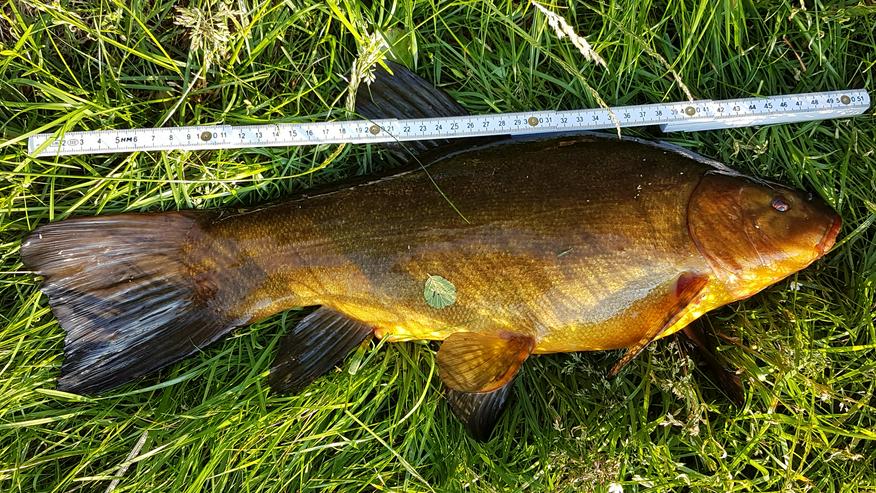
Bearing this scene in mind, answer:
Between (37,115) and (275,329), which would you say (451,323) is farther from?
(37,115)

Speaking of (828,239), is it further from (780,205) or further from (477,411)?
(477,411)

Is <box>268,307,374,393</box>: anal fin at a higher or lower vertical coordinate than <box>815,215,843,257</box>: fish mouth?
lower

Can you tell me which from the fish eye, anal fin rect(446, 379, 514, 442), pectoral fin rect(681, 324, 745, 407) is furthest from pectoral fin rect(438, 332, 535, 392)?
the fish eye

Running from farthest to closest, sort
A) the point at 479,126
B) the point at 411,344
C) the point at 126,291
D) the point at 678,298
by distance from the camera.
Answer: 1. the point at 411,344
2. the point at 479,126
3. the point at 126,291
4. the point at 678,298

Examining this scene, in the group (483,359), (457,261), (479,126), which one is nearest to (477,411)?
(483,359)

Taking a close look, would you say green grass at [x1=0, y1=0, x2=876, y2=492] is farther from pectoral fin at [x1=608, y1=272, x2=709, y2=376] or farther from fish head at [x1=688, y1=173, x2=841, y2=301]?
pectoral fin at [x1=608, y1=272, x2=709, y2=376]

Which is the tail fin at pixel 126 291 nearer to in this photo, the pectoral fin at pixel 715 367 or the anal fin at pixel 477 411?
the anal fin at pixel 477 411

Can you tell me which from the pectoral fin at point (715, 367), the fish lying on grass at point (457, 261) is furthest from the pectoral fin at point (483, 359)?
the pectoral fin at point (715, 367)
